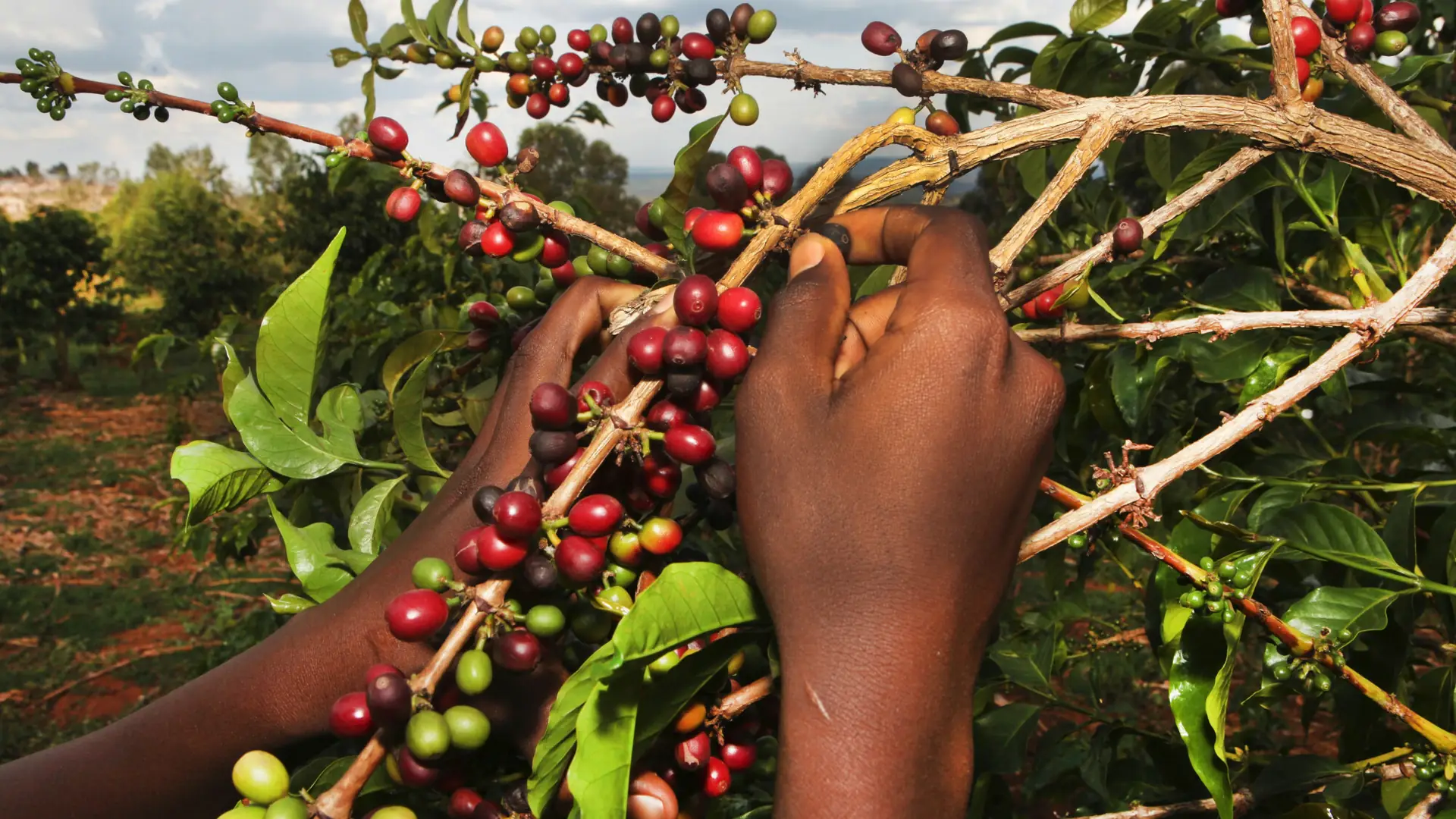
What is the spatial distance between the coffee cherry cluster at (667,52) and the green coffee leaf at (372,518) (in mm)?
748

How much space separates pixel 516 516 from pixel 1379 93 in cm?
146

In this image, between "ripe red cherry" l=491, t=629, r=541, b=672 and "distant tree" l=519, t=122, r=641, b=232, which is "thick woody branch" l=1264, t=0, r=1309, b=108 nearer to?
"ripe red cherry" l=491, t=629, r=541, b=672

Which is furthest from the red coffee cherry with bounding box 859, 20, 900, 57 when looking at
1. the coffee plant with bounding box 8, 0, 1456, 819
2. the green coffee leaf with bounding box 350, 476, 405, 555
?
the green coffee leaf with bounding box 350, 476, 405, 555

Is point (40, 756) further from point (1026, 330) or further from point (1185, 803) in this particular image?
point (1185, 803)

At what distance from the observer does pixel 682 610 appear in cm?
93

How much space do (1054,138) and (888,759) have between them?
0.83m

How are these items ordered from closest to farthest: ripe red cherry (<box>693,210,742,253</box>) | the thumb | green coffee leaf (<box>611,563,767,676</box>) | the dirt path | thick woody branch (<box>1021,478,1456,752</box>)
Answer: green coffee leaf (<box>611,563,767,676</box>) < the thumb < ripe red cherry (<box>693,210,742,253</box>) < thick woody branch (<box>1021,478,1456,752</box>) < the dirt path

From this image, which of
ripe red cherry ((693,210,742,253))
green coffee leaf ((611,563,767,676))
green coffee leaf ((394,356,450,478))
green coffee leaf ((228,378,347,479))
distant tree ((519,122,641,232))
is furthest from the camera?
distant tree ((519,122,641,232))

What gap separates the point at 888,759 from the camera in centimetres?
91

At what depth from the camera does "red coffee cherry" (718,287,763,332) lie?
40.0 inches

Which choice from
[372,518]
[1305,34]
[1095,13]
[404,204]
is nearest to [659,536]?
[404,204]

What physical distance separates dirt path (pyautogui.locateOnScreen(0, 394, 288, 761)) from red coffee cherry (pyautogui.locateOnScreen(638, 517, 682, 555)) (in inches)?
110

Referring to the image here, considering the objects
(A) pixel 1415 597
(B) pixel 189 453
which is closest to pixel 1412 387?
(A) pixel 1415 597

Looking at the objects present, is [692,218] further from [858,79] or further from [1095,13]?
[1095,13]
